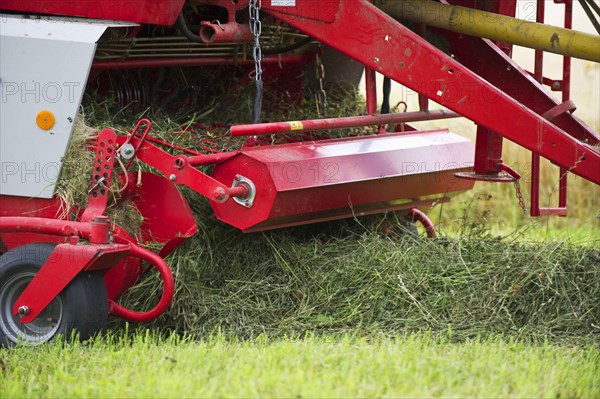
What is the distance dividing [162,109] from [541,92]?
2136mm

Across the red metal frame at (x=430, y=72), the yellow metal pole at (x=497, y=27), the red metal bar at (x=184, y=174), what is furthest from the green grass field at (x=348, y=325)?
the yellow metal pole at (x=497, y=27)

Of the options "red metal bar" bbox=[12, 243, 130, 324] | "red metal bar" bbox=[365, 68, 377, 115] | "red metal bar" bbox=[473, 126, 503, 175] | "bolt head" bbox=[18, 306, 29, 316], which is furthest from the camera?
"red metal bar" bbox=[473, 126, 503, 175]

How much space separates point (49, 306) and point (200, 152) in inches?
48.2

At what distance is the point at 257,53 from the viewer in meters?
4.91

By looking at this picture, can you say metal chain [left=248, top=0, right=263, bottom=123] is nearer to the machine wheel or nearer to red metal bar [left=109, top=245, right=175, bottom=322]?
red metal bar [left=109, top=245, right=175, bottom=322]

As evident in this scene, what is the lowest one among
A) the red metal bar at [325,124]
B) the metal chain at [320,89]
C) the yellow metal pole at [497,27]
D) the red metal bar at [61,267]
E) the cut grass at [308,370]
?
the cut grass at [308,370]

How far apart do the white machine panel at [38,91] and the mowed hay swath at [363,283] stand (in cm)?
45

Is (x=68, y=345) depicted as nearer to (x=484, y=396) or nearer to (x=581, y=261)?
(x=484, y=396)

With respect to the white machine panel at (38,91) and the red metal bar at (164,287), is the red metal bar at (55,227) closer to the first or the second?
the red metal bar at (164,287)

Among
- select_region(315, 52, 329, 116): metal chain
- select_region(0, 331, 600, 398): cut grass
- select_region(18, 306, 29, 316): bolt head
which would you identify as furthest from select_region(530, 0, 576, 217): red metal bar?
Result: select_region(18, 306, 29, 316): bolt head

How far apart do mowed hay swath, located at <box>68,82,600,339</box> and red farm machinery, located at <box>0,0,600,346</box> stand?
200 mm

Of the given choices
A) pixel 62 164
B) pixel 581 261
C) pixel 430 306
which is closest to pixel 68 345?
pixel 62 164

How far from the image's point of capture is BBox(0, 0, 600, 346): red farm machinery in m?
4.51

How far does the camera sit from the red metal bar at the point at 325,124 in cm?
463
